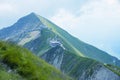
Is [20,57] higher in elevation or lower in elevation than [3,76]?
higher

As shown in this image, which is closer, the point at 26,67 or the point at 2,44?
the point at 26,67

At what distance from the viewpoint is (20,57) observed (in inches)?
747

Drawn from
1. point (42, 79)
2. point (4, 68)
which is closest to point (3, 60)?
point (4, 68)

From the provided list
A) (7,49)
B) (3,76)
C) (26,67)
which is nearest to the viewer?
(3,76)

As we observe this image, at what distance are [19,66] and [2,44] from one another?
2814mm

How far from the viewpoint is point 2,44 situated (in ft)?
67.6

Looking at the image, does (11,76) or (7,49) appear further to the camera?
(7,49)

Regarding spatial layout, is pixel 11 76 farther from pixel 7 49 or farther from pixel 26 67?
pixel 7 49

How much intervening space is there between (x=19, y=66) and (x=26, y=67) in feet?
1.12

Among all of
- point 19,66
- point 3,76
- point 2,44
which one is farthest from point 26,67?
point 2,44

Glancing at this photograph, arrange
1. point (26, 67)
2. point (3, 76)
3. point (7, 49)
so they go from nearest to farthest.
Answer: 1. point (3, 76)
2. point (26, 67)
3. point (7, 49)

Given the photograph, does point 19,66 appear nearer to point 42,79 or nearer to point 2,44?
point 42,79

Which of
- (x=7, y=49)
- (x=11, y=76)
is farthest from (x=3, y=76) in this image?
(x=7, y=49)

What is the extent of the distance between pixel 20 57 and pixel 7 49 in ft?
3.71
